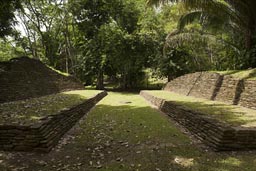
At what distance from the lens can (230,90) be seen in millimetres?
9883

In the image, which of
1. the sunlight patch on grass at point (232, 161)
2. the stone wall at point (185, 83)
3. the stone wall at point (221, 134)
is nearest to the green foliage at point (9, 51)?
the stone wall at point (185, 83)

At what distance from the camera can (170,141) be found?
6125 mm

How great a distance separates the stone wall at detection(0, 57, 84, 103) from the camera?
1105 centimetres

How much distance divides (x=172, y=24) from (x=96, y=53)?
8.02 meters

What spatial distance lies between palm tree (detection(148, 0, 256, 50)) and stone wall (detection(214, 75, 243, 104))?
7.45 ft

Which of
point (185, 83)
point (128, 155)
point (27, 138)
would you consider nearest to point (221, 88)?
point (185, 83)

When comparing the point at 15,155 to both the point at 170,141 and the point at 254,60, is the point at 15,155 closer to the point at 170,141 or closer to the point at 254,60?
the point at 170,141

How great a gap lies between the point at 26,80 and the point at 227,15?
33.2 ft

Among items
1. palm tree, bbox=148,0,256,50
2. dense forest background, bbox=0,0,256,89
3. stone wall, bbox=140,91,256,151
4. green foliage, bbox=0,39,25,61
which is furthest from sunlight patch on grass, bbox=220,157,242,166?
green foliage, bbox=0,39,25,61

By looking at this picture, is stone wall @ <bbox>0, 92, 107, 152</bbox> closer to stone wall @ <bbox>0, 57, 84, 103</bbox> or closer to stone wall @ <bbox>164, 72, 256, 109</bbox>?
stone wall @ <bbox>0, 57, 84, 103</bbox>

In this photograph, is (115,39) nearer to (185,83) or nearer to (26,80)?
(185,83)

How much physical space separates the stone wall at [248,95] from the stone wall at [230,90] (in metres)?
0.26

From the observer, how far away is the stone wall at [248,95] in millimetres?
8195

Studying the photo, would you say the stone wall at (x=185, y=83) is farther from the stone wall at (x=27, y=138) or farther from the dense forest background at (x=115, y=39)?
the stone wall at (x=27, y=138)
